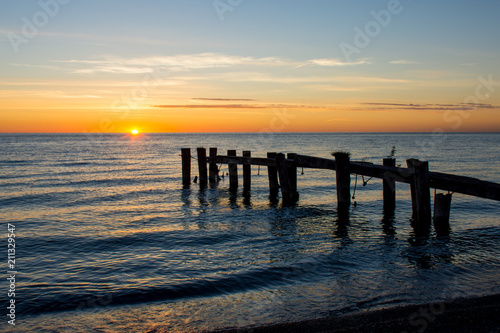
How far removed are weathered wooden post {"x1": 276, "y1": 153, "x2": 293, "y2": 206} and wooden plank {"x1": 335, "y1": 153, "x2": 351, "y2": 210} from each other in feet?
9.58

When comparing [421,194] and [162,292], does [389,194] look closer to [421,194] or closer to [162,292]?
[421,194]

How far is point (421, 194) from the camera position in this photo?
11656mm

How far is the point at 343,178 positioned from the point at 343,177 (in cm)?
4

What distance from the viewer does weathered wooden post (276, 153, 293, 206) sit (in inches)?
650

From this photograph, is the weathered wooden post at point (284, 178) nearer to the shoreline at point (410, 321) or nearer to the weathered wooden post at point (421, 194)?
the weathered wooden post at point (421, 194)

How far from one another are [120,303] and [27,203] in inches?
517

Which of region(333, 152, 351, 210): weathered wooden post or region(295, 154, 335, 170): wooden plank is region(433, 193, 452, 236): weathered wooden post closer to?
region(333, 152, 351, 210): weathered wooden post

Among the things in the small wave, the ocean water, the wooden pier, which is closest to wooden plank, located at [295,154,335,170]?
the wooden pier

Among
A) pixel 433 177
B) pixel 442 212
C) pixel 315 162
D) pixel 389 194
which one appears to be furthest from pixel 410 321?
pixel 315 162

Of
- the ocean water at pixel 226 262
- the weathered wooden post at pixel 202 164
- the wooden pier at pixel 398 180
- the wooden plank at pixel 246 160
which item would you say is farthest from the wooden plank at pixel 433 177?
the weathered wooden post at pixel 202 164

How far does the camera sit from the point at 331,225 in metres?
13.2

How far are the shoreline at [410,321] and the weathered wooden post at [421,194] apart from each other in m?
5.63

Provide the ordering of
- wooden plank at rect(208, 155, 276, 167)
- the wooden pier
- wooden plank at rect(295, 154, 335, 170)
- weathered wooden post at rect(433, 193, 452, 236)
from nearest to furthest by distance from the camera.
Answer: the wooden pier
weathered wooden post at rect(433, 193, 452, 236)
wooden plank at rect(295, 154, 335, 170)
wooden plank at rect(208, 155, 276, 167)

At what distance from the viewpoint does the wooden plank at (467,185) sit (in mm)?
10219
